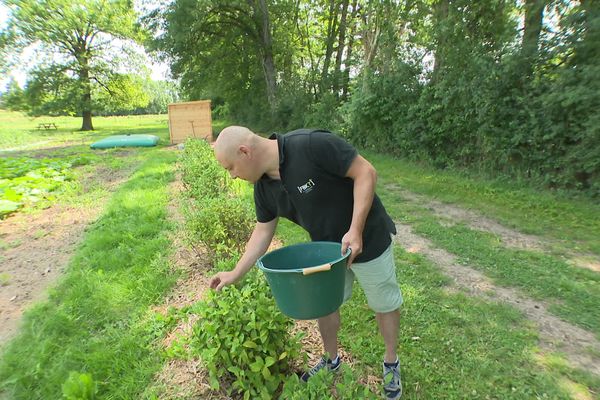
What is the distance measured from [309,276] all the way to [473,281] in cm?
294

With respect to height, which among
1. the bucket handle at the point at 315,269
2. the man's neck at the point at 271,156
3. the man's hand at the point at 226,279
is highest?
the man's neck at the point at 271,156

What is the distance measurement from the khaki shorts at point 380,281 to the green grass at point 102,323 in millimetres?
1556

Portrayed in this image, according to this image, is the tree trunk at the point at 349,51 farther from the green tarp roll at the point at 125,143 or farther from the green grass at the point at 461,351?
the green grass at the point at 461,351

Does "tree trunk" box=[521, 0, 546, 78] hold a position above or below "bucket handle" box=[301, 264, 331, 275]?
above

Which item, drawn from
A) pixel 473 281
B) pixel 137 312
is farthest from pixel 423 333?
pixel 137 312

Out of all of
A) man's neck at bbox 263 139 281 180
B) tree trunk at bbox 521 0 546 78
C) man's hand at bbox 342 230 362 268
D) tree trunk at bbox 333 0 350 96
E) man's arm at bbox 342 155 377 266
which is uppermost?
tree trunk at bbox 333 0 350 96

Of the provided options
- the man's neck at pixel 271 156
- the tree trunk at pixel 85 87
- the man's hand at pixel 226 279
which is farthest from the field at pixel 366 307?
the tree trunk at pixel 85 87

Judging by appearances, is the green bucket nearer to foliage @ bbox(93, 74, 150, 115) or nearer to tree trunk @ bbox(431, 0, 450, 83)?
tree trunk @ bbox(431, 0, 450, 83)

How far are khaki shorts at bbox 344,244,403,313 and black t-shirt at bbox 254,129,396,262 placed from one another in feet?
0.16

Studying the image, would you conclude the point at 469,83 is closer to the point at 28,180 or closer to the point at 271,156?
the point at 271,156

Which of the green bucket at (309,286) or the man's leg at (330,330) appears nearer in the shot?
the green bucket at (309,286)

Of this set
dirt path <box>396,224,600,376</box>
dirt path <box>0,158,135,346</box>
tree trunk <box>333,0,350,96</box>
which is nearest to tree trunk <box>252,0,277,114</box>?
tree trunk <box>333,0,350,96</box>

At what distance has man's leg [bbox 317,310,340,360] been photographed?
7.69ft

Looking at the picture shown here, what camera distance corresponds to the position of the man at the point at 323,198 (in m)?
1.86
